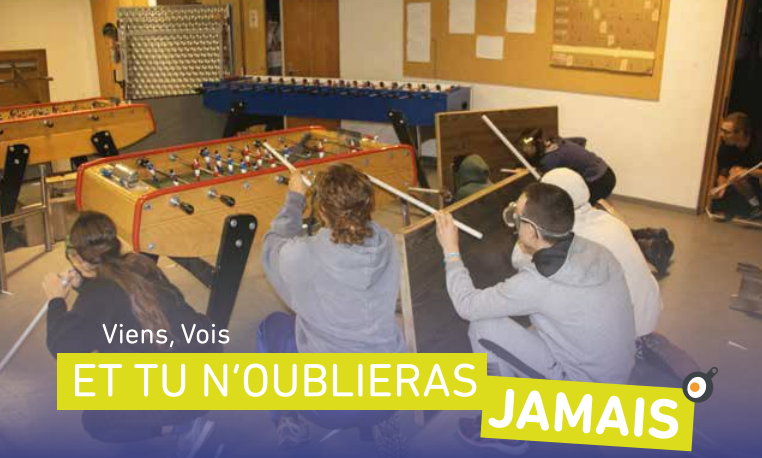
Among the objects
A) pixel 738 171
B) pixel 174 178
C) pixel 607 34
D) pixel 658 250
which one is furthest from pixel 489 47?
pixel 174 178

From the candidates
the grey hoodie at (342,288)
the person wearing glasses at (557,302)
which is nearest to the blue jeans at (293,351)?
the grey hoodie at (342,288)

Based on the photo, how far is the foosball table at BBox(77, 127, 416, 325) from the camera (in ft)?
9.33

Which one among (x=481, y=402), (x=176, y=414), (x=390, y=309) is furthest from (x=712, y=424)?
(x=176, y=414)

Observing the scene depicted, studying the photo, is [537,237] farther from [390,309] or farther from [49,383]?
[49,383]

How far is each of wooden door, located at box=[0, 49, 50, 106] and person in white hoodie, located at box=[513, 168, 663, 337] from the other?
6435 millimetres

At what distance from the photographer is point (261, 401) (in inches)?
105

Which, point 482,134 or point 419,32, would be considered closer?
point 482,134

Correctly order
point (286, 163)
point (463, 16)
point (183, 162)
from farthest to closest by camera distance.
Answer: point (463, 16) < point (183, 162) < point (286, 163)

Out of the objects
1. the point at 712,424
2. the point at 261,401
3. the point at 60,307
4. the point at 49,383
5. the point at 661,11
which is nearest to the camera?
the point at 60,307

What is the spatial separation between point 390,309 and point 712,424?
4.84 ft

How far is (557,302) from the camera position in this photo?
2.35 metres

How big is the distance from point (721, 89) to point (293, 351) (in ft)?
14.0

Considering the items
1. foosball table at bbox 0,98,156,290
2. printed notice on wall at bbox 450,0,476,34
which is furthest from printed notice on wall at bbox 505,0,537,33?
foosball table at bbox 0,98,156,290

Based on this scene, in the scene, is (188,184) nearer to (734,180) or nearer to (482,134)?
(482,134)
